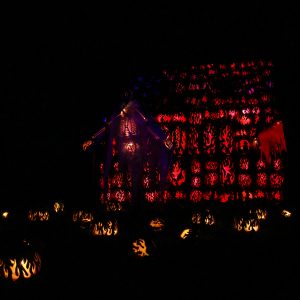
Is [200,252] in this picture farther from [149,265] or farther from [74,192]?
[74,192]

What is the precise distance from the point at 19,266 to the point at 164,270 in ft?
5.35

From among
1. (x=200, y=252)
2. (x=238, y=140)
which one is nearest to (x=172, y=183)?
(x=238, y=140)

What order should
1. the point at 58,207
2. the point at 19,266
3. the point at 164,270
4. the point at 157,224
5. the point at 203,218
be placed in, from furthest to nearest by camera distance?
the point at 58,207 < the point at 203,218 < the point at 157,224 < the point at 164,270 < the point at 19,266

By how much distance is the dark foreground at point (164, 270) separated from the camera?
3314mm

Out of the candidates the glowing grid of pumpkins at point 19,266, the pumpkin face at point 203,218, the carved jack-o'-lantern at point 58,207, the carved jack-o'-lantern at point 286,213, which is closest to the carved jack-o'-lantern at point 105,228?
the pumpkin face at point 203,218

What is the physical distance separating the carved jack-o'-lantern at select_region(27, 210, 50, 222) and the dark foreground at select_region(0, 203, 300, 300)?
265cm

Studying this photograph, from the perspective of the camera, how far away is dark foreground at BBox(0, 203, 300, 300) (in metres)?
3.31

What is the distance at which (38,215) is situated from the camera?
25.3ft

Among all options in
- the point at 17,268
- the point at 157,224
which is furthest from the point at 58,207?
the point at 17,268

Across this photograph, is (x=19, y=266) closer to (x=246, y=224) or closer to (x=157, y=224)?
(x=157, y=224)

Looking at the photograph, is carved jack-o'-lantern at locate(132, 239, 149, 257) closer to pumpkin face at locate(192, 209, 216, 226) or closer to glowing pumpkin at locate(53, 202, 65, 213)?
pumpkin face at locate(192, 209, 216, 226)

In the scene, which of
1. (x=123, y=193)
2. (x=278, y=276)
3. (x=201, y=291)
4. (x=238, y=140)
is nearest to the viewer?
(x=201, y=291)

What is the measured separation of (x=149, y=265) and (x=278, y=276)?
1530mm

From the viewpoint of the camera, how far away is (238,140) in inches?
391
